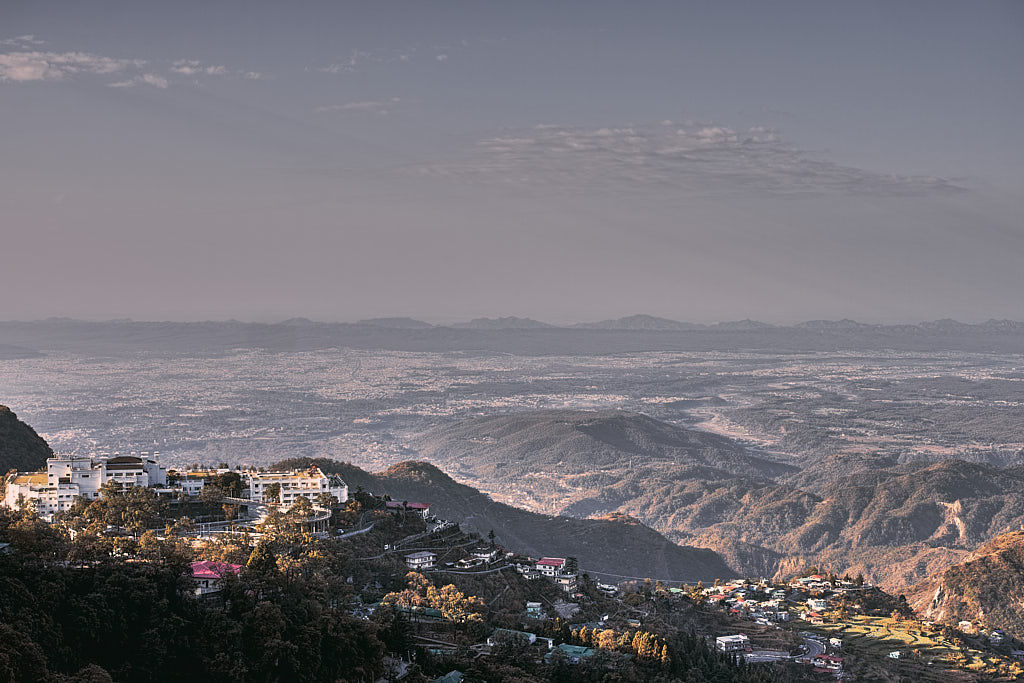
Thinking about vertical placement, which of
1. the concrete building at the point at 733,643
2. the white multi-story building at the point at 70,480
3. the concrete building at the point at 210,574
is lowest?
the concrete building at the point at 733,643

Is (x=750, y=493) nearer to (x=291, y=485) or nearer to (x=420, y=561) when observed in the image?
(x=420, y=561)

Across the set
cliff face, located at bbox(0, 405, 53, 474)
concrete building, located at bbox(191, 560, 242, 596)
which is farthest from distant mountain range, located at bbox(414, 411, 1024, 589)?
concrete building, located at bbox(191, 560, 242, 596)

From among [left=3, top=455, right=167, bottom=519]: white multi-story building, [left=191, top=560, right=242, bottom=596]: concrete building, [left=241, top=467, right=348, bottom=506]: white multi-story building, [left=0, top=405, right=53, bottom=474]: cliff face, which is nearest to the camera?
[left=191, top=560, right=242, bottom=596]: concrete building

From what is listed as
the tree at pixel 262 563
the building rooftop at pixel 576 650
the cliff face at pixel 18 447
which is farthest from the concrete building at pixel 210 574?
the cliff face at pixel 18 447

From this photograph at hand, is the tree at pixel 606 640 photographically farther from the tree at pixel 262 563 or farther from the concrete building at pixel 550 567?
the tree at pixel 262 563

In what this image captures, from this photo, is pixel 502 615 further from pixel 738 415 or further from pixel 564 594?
pixel 738 415

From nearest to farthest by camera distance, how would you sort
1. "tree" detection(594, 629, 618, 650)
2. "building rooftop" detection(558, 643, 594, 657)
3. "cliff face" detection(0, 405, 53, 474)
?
"building rooftop" detection(558, 643, 594, 657)
"tree" detection(594, 629, 618, 650)
"cliff face" detection(0, 405, 53, 474)

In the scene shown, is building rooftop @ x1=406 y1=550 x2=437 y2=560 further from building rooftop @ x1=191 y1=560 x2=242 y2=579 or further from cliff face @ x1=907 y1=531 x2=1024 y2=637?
cliff face @ x1=907 y1=531 x2=1024 y2=637
